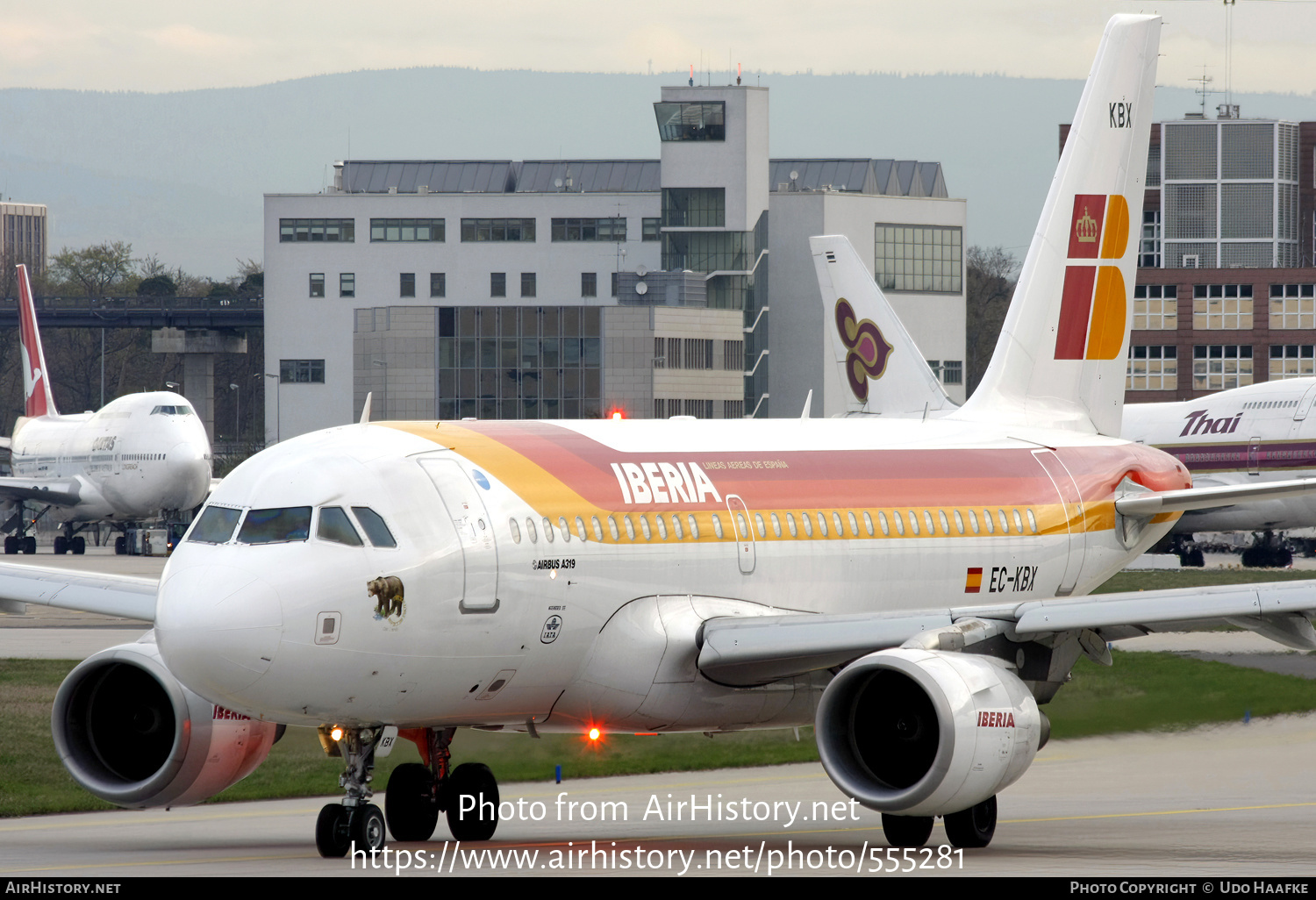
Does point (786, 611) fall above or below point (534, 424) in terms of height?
below

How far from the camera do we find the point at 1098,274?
27156mm

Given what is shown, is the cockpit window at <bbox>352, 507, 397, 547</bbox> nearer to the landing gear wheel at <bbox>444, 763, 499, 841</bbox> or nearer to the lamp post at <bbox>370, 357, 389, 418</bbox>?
the landing gear wheel at <bbox>444, 763, 499, 841</bbox>

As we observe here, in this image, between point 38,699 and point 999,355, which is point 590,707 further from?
point 38,699

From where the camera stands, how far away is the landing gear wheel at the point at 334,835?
55.2ft

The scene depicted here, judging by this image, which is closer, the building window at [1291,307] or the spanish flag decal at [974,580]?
the spanish flag decal at [974,580]

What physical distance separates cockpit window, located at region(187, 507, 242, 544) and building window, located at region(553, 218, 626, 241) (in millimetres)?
105871

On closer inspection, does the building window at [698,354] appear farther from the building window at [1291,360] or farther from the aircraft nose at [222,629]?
the aircraft nose at [222,629]

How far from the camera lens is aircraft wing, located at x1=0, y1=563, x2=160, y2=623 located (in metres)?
19.8

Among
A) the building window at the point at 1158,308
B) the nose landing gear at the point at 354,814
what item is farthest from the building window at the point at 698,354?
the nose landing gear at the point at 354,814

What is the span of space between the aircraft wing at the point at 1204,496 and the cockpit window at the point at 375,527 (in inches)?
411

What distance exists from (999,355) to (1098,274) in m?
1.98

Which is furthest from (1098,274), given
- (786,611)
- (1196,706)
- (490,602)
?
(490,602)

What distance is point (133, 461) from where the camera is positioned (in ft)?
252

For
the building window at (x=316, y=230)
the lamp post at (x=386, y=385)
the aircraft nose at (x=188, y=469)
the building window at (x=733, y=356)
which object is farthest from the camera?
the building window at (x=316, y=230)
